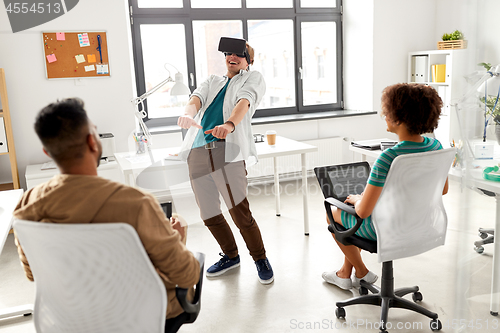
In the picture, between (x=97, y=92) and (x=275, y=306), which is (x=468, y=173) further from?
(x=97, y=92)

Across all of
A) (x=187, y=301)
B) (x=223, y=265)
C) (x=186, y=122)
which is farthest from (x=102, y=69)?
(x=187, y=301)

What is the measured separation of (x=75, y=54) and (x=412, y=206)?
3293mm

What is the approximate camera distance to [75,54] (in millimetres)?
3883

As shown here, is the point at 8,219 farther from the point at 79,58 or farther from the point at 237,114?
the point at 79,58

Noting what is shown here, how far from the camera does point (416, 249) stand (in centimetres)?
190

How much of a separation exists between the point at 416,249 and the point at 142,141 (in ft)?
6.70

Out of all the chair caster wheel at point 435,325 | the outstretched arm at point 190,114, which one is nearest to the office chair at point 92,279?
the outstretched arm at point 190,114

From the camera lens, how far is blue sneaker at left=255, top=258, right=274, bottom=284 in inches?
100

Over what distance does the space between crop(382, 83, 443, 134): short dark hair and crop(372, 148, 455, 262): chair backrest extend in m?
0.15

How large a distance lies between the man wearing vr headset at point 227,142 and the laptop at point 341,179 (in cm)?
51

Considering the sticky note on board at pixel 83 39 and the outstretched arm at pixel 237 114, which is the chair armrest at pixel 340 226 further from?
the sticky note on board at pixel 83 39

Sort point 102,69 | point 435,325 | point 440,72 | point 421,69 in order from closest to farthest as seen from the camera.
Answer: point 435,325, point 102,69, point 440,72, point 421,69

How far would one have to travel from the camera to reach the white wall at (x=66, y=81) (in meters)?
3.76

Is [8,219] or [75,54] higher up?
[75,54]
